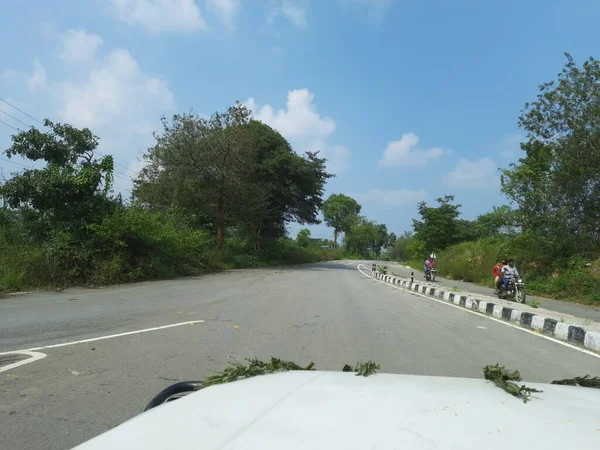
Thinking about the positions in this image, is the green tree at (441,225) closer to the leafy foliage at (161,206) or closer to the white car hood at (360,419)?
the leafy foliage at (161,206)

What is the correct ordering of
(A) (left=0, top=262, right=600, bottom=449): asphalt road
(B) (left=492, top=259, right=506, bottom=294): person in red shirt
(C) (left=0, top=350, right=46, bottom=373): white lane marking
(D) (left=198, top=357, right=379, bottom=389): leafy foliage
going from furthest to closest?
(B) (left=492, top=259, right=506, bottom=294): person in red shirt → (C) (left=0, top=350, right=46, bottom=373): white lane marking → (A) (left=0, top=262, right=600, bottom=449): asphalt road → (D) (left=198, top=357, right=379, bottom=389): leafy foliage

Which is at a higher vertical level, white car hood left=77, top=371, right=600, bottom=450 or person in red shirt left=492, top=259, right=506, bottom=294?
person in red shirt left=492, top=259, right=506, bottom=294

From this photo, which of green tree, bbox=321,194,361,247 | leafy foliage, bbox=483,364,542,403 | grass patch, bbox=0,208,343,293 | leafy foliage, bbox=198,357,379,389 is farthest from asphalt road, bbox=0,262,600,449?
green tree, bbox=321,194,361,247

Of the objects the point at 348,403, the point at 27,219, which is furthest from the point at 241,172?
the point at 348,403

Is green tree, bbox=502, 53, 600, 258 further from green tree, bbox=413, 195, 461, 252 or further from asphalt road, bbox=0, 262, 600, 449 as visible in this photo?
green tree, bbox=413, 195, 461, 252

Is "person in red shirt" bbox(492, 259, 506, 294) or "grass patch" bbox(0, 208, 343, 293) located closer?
"grass patch" bbox(0, 208, 343, 293)

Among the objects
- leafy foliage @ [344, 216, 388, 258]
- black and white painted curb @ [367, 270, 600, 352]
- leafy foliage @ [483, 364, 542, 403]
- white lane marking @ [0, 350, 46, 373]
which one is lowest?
white lane marking @ [0, 350, 46, 373]

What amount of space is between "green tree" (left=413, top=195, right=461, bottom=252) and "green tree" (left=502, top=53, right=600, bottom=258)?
757 inches

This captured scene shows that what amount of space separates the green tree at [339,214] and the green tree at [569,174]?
237 feet

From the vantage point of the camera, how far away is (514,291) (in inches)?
585

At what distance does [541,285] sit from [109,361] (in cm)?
1774

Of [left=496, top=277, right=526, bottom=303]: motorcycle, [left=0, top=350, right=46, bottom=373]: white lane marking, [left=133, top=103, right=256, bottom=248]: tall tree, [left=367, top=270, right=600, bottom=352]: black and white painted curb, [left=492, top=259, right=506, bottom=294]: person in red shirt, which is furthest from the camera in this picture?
[left=133, top=103, right=256, bottom=248]: tall tree

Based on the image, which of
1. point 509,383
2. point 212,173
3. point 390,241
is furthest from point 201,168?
point 390,241

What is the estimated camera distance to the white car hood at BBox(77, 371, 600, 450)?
1.79 meters
